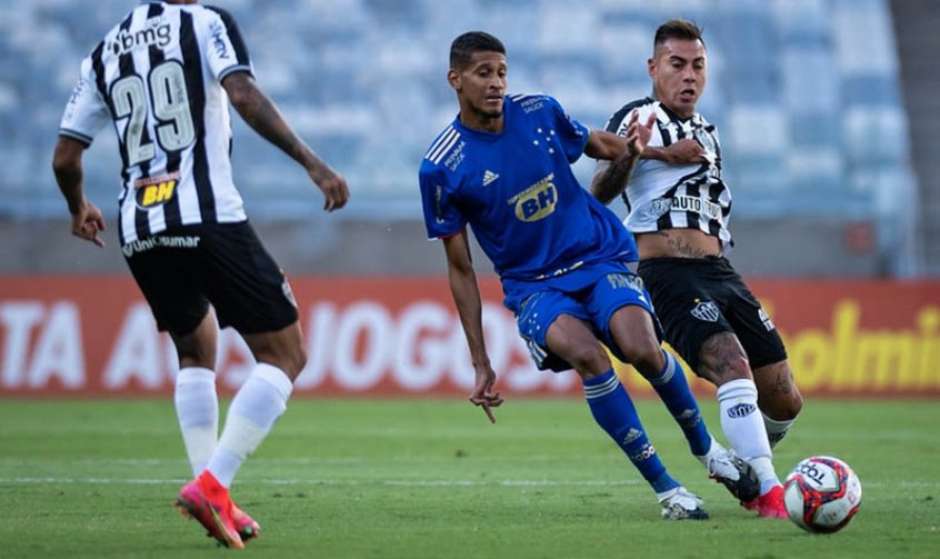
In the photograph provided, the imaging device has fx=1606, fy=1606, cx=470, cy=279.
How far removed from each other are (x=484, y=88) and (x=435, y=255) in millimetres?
14174

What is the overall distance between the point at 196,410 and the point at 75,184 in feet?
3.85

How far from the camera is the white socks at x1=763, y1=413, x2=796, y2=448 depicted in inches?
328

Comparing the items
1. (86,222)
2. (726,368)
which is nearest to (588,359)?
(726,368)

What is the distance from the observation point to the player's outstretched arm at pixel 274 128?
6.04m

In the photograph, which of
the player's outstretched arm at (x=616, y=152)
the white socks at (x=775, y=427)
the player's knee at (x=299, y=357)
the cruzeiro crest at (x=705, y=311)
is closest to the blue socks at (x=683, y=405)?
the cruzeiro crest at (x=705, y=311)

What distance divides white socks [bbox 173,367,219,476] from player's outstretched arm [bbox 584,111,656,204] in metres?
2.22

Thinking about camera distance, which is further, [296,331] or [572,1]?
[572,1]

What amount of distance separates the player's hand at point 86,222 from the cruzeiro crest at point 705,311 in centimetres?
284

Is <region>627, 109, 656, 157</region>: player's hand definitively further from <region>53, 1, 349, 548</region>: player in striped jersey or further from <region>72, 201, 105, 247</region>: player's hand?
<region>72, 201, 105, 247</region>: player's hand

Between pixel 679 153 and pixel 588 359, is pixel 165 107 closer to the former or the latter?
pixel 588 359

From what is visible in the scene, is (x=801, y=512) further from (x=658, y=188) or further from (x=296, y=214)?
(x=296, y=214)

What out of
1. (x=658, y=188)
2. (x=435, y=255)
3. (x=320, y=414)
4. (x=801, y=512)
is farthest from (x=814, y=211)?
(x=801, y=512)

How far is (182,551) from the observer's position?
6.22 meters

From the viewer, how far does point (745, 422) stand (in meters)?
7.59
